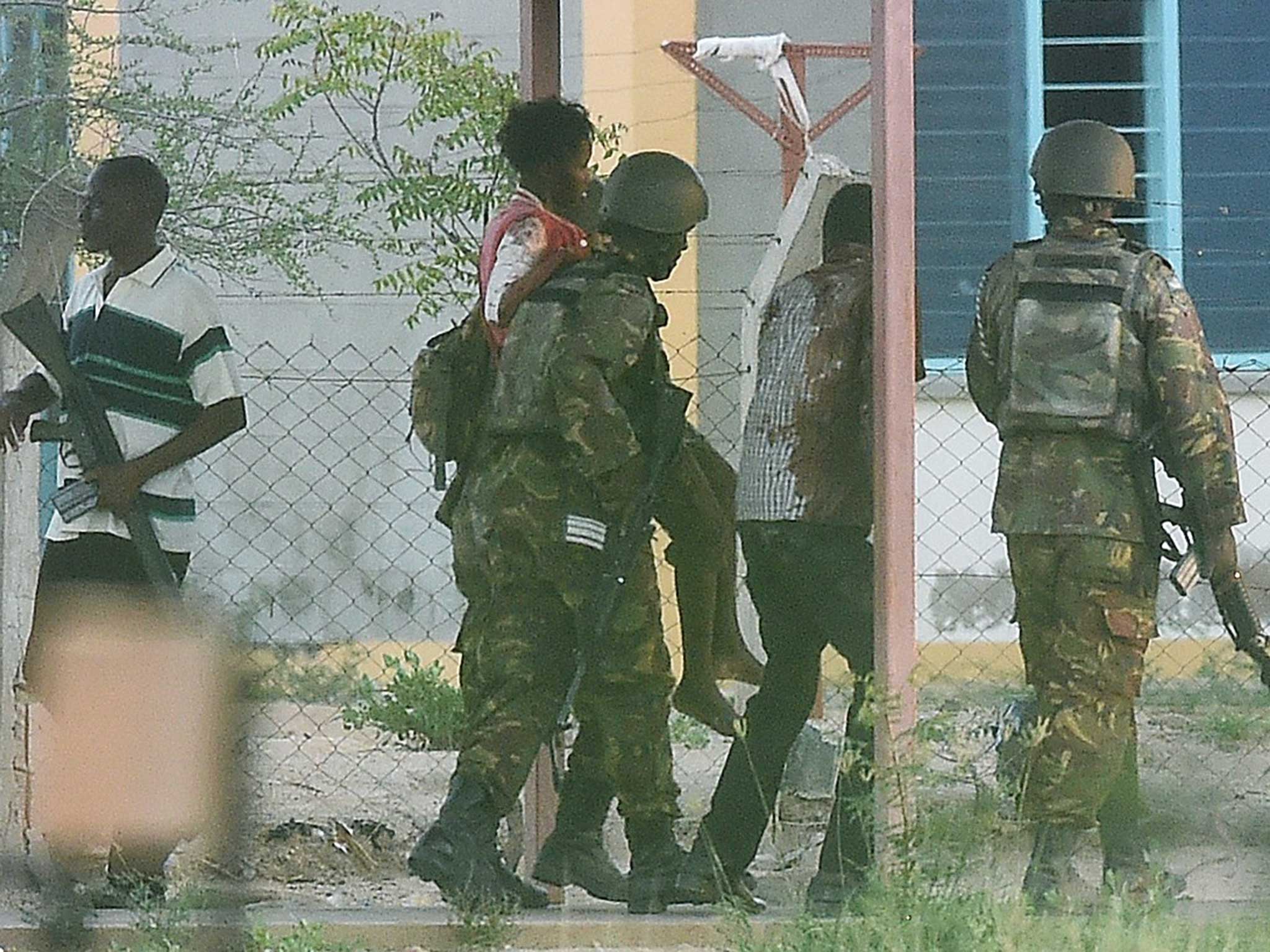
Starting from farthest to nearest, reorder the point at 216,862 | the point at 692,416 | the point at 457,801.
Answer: the point at 692,416, the point at 216,862, the point at 457,801

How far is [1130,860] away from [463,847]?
1.60 metres

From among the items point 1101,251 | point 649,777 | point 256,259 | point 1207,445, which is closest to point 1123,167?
point 1101,251

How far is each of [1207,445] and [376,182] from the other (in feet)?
13.9

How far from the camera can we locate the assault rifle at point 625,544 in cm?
519

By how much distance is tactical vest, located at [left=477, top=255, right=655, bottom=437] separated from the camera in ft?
16.8

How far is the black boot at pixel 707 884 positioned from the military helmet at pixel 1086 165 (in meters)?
1.73

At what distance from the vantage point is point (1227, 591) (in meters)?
5.27

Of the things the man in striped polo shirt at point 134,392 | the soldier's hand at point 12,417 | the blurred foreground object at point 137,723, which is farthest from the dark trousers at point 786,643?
the soldier's hand at point 12,417

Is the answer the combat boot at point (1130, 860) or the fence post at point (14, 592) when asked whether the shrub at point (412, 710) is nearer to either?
the fence post at point (14, 592)

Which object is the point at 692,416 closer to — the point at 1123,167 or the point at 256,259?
the point at 256,259

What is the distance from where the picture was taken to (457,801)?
16.7ft

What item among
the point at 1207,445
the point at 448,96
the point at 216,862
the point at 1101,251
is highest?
the point at 448,96

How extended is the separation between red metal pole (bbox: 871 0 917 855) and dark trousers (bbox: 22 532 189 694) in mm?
1675

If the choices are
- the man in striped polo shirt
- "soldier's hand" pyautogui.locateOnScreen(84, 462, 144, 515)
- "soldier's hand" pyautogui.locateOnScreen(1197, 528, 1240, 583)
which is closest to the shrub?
the man in striped polo shirt
